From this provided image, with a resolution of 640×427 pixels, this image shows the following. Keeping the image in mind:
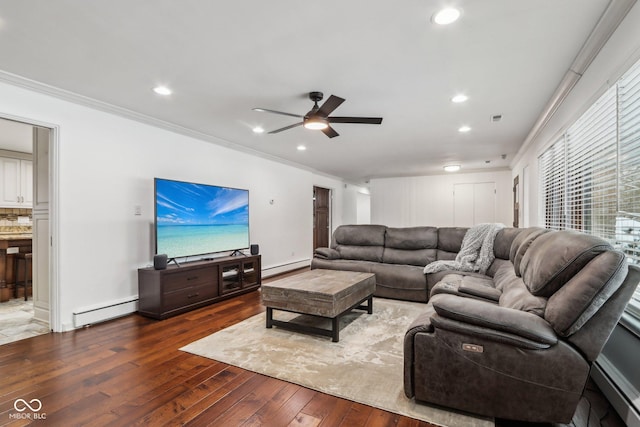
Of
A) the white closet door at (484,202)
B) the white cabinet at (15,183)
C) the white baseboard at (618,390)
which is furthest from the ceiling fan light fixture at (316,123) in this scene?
the white closet door at (484,202)

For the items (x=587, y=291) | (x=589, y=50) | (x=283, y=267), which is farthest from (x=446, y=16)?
(x=283, y=267)

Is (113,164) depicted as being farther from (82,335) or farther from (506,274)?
(506,274)

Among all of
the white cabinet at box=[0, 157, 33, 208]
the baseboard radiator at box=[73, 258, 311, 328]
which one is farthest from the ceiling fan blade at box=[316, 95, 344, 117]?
the white cabinet at box=[0, 157, 33, 208]

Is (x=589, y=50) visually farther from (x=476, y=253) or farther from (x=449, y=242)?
(x=449, y=242)

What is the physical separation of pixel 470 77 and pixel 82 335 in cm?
433

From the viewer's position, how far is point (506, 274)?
2.92 meters

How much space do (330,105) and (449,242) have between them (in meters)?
3.02

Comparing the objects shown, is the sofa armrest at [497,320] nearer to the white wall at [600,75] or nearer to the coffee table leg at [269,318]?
the white wall at [600,75]

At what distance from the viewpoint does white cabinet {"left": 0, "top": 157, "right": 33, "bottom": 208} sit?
5.08 m

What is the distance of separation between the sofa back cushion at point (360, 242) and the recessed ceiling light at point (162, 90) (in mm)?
3378

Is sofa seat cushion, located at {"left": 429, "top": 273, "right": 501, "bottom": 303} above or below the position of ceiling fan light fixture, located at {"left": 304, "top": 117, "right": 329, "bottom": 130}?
below

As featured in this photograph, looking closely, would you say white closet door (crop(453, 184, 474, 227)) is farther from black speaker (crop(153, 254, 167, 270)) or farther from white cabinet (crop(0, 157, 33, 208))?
white cabinet (crop(0, 157, 33, 208))

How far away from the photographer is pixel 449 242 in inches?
182

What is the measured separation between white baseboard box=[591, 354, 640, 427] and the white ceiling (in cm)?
212
